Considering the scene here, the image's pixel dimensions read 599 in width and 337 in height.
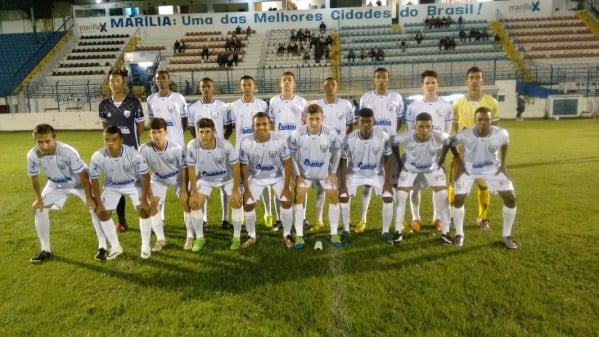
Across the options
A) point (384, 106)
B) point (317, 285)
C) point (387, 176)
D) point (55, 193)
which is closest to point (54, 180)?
point (55, 193)

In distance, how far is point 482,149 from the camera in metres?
5.14

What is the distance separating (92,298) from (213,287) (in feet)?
3.62

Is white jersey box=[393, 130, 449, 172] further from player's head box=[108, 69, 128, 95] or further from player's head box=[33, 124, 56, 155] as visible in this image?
player's head box=[33, 124, 56, 155]

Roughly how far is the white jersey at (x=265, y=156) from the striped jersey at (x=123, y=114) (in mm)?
1659

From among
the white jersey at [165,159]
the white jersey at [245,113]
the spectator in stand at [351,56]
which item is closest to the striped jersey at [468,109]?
the white jersey at [245,113]

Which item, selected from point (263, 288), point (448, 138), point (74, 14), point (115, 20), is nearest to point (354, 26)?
point (115, 20)

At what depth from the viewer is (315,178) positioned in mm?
5492

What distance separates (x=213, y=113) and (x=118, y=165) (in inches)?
68.5

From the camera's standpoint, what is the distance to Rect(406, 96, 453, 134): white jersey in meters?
5.74

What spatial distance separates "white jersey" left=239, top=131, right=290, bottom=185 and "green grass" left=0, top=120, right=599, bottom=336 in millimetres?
822

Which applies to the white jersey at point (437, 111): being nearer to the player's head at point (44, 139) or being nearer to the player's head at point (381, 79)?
the player's head at point (381, 79)

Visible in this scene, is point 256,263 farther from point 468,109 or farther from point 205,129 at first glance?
point 468,109

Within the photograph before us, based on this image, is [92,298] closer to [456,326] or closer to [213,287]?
[213,287]

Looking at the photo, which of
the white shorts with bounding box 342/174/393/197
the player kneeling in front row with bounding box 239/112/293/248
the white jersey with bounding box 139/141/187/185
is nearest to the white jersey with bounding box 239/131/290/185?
the player kneeling in front row with bounding box 239/112/293/248
